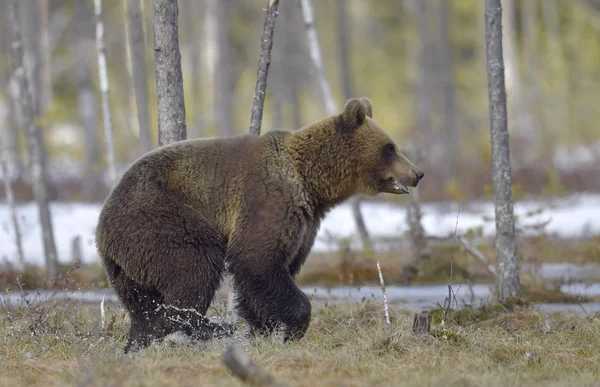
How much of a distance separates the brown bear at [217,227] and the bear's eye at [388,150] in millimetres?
240

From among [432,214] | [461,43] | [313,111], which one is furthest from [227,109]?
[313,111]

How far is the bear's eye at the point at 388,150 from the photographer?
711cm

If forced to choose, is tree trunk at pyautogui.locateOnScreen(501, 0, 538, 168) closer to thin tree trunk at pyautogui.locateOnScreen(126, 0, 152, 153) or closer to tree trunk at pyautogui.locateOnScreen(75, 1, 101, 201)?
tree trunk at pyautogui.locateOnScreen(75, 1, 101, 201)

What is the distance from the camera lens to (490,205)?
2044 cm

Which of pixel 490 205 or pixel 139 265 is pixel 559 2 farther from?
pixel 139 265

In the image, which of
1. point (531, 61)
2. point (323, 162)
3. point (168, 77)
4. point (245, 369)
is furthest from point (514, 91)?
point (245, 369)

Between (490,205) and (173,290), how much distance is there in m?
15.3

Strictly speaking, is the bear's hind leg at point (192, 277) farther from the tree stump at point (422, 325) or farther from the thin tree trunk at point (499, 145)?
the thin tree trunk at point (499, 145)

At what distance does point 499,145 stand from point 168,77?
140 inches

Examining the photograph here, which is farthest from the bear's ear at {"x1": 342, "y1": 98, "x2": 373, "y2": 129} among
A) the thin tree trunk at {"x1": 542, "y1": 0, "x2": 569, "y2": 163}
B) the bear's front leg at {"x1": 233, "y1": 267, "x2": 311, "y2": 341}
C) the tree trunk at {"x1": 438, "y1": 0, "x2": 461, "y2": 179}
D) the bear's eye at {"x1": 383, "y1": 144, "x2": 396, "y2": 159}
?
the thin tree trunk at {"x1": 542, "y1": 0, "x2": 569, "y2": 163}

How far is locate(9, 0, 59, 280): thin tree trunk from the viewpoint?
12.1 meters

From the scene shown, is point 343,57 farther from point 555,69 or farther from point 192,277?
point 555,69

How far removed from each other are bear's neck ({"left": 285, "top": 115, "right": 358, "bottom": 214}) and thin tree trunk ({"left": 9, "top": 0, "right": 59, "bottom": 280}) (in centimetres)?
653

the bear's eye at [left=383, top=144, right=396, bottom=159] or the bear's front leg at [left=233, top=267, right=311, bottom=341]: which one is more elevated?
the bear's eye at [left=383, top=144, right=396, bottom=159]
